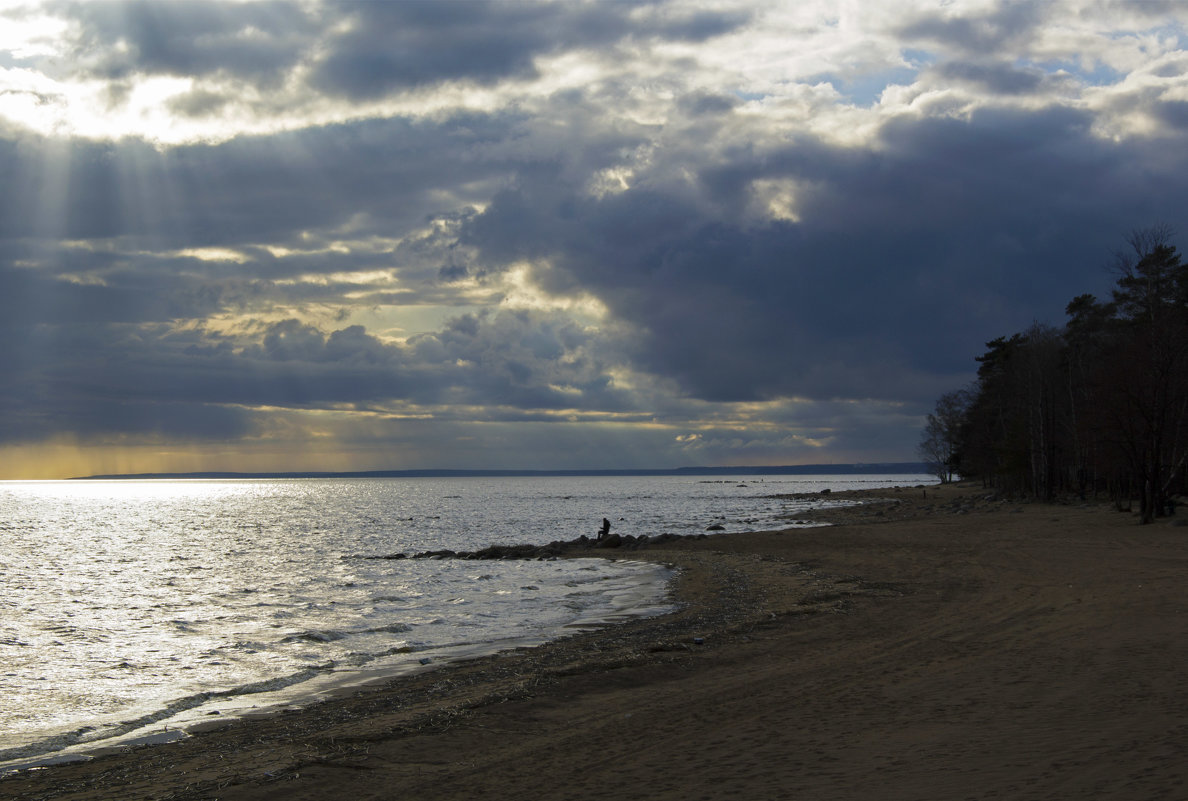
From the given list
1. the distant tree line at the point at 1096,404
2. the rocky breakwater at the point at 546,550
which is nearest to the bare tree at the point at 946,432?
the distant tree line at the point at 1096,404

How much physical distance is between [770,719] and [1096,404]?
39300mm

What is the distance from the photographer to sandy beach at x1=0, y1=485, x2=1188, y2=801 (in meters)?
8.92

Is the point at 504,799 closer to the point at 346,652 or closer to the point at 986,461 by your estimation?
the point at 346,652

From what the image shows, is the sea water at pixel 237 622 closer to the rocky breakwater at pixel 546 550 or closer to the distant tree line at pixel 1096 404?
the rocky breakwater at pixel 546 550

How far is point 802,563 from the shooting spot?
34562mm

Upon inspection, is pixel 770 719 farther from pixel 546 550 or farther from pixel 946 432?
pixel 946 432

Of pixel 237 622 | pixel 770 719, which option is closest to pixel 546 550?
pixel 237 622

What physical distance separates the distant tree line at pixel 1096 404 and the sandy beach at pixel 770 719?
899 inches

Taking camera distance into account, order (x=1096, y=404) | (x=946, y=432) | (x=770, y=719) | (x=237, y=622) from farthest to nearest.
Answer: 1. (x=946, y=432)
2. (x=1096, y=404)
3. (x=237, y=622)
4. (x=770, y=719)

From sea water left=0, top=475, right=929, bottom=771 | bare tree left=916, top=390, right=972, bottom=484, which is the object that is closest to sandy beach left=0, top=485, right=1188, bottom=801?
sea water left=0, top=475, right=929, bottom=771

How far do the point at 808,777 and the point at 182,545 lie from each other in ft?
227

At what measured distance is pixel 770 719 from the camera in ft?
37.2

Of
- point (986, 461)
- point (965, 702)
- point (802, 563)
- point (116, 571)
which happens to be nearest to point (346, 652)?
point (965, 702)

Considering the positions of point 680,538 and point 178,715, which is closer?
point 178,715
